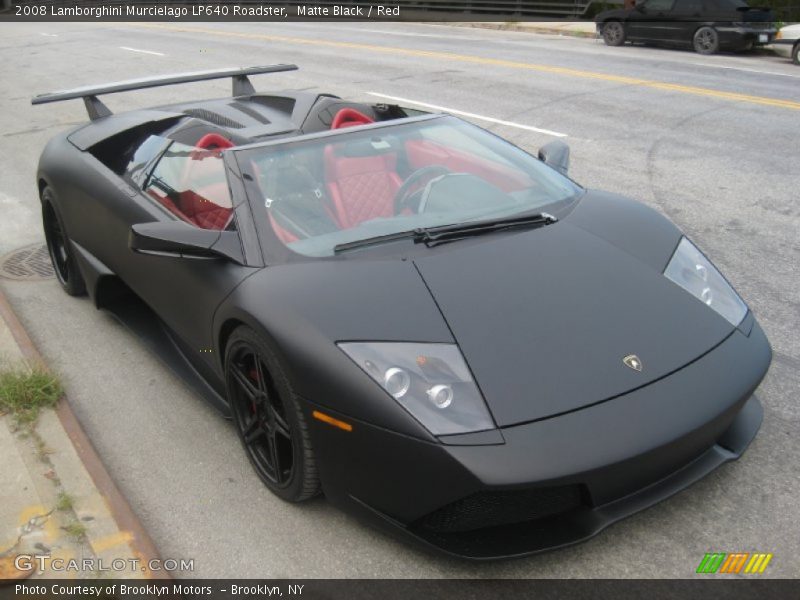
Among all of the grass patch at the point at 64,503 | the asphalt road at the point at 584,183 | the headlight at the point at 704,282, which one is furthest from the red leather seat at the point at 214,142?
the headlight at the point at 704,282

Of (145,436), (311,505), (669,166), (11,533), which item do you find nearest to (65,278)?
(145,436)

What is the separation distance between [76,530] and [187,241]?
1145 mm

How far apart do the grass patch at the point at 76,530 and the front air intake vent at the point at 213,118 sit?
2.24 m

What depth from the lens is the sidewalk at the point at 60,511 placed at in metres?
2.92

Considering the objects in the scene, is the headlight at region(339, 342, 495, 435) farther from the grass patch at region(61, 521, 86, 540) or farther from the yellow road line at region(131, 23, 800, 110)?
the yellow road line at region(131, 23, 800, 110)

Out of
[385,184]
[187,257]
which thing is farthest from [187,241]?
[385,184]

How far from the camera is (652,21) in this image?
1855 cm

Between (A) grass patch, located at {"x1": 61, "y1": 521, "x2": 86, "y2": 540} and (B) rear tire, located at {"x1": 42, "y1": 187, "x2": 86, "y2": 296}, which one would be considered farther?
(B) rear tire, located at {"x1": 42, "y1": 187, "x2": 86, "y2": 296}

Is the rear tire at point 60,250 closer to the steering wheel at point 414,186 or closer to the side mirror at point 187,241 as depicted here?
the side mirror at point 187,241

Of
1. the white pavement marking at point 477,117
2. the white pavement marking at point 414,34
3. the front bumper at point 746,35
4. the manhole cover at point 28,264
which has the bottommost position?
the white pavement marking at point 414,34

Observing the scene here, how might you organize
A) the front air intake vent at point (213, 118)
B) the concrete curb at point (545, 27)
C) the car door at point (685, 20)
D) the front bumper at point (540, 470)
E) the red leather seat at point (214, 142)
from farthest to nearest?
the concrete curb at point (545, 27) < the car door at point (685, 20) < the front air intake vent at point (213, 118) < the red leather seat at point (214, 142) < the front bumper at point (540, 470)

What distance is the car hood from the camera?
2.66m

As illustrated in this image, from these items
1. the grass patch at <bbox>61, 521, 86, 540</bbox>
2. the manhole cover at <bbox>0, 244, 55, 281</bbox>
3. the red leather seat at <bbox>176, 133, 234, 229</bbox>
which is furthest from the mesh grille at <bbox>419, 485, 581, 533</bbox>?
the manhole cover at <bbox>0, 244, 55, 281</bbox>

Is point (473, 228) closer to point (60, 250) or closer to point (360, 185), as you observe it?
point (360, 185)
